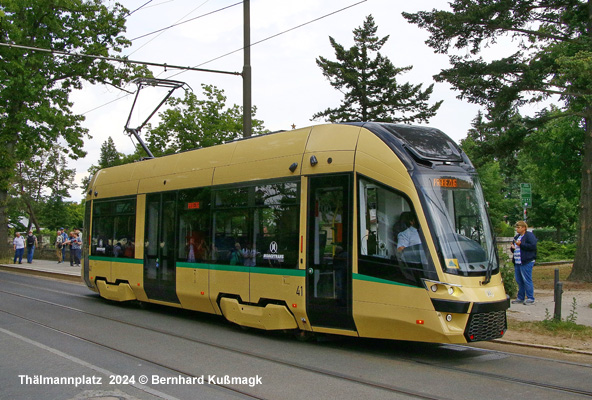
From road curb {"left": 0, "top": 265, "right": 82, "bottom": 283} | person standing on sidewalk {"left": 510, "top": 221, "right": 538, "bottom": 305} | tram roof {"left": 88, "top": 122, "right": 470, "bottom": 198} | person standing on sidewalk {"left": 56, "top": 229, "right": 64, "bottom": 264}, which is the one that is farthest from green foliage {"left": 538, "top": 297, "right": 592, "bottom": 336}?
person standing on sidewalk {"left": 56, "top": 229, "right": 64, "bottom": 264}

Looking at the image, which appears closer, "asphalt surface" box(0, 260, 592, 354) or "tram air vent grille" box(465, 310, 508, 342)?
"tram air vent grille" box(465, 310, 508, 342)

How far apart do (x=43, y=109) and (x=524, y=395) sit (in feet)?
92.2

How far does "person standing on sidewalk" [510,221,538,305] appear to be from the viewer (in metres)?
12.6

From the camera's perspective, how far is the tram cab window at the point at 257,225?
9367 millimetres

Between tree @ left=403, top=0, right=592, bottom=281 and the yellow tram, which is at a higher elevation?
tree @ left=403, top=0, right=592, bottom=281

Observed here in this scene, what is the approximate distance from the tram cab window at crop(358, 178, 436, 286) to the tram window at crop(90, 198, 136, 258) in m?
7.05

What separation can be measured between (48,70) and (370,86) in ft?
61.1

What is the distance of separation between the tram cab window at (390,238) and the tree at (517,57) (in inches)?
440

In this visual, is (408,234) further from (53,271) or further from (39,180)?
(39,180)

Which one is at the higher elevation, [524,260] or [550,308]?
[524,260]

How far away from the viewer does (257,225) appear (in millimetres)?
10016

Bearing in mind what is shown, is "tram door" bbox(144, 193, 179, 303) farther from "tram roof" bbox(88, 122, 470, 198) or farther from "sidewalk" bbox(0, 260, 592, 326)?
"sidewalk" bbox(0, 260, 592, 326)

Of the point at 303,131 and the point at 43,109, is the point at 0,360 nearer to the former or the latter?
the point at 303,131

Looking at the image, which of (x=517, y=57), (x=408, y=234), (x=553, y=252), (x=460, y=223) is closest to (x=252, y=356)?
(x=408, y=234)
